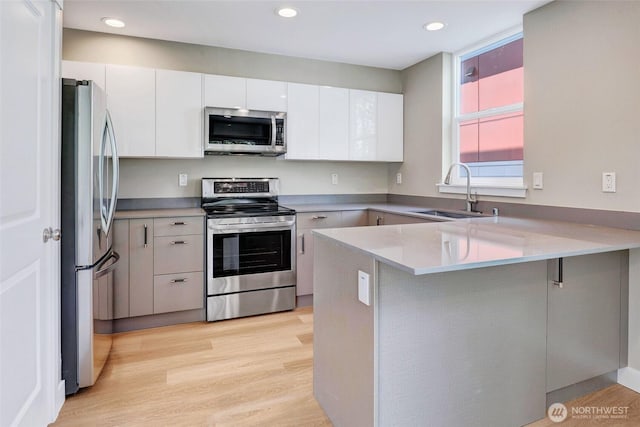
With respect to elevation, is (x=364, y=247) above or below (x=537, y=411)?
above

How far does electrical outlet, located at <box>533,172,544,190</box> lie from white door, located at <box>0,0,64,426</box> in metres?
2.92

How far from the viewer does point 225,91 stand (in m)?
3.37

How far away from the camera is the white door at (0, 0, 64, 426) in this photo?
1.39 m

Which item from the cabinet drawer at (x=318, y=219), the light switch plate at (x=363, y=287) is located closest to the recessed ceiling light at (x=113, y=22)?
the cabinet drawer at (x=318, y=219)

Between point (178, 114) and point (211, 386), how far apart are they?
2.18 meters

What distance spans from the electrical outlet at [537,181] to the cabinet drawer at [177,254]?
2.51m

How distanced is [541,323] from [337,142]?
2521 mm

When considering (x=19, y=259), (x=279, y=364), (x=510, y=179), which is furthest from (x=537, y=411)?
(x=19, y=259)

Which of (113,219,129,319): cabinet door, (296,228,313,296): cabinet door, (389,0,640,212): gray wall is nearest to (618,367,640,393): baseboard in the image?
(389,0,640,212): gray wall

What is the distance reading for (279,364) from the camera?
Answer: 2355 mm

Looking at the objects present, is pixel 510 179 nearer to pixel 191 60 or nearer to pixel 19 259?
pixel 191 60

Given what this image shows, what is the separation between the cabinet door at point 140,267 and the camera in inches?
113

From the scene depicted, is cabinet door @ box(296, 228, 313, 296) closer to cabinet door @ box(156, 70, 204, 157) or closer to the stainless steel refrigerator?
cabinet door @ box(156, 70, 204, 157)

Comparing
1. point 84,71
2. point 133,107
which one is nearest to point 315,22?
point 133,107
